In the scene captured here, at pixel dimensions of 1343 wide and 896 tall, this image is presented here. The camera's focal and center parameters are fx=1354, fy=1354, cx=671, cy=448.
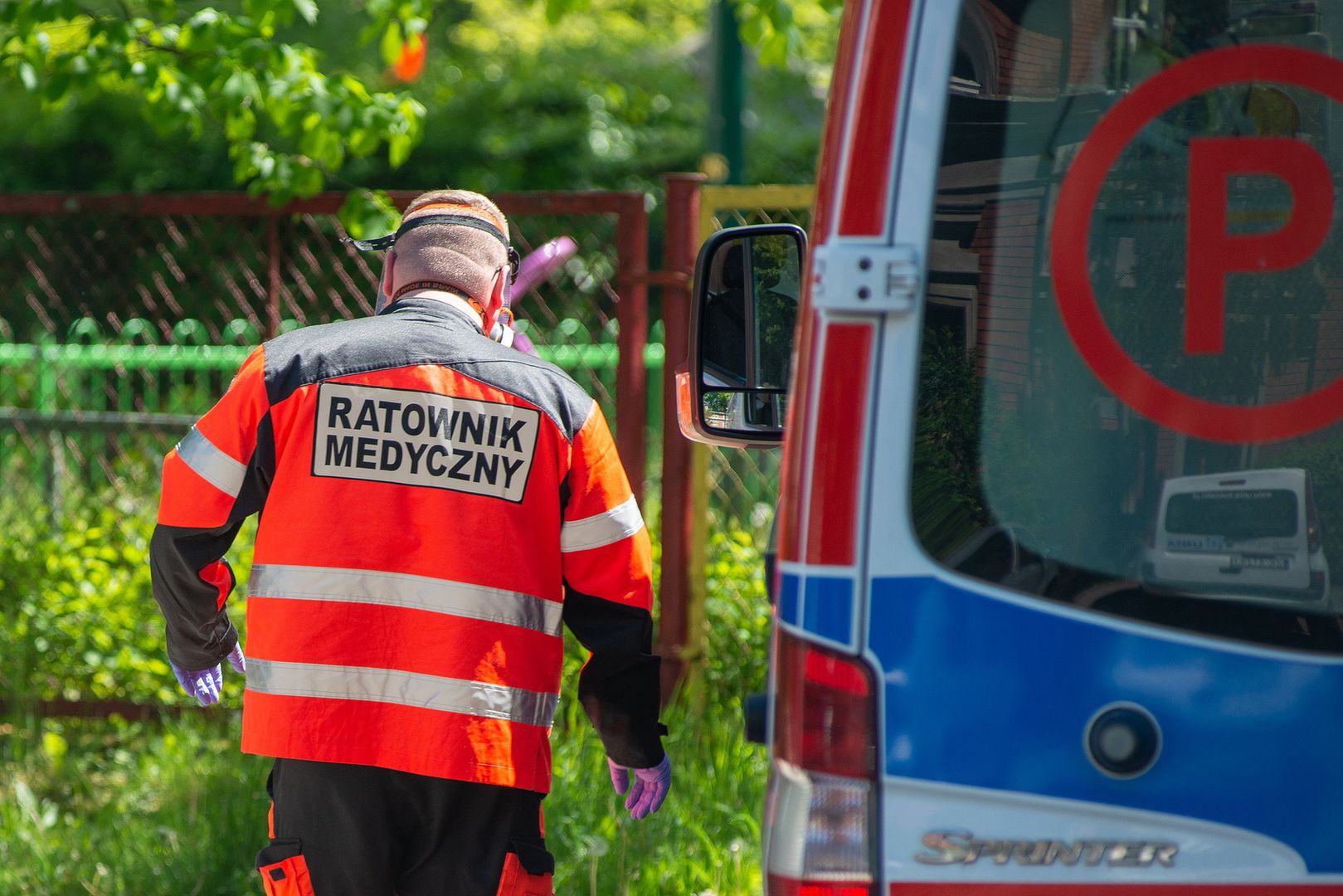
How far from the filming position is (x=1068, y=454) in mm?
1599

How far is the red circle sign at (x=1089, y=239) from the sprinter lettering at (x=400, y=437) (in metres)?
1.15

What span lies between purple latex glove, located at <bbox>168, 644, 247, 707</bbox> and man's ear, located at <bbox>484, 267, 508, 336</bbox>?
0.84 m

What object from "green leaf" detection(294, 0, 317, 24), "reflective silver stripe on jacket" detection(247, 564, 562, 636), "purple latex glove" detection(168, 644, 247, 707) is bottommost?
"purple latex glove" detection(168, 644, 247, 707)

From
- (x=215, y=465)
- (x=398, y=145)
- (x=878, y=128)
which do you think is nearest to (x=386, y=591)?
(x=215, y=465)

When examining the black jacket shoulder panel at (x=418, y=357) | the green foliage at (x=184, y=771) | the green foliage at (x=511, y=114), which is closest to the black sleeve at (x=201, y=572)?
the black jacket shoulder panel at (x=418, y=357)

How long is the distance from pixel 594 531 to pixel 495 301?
0.55 meters

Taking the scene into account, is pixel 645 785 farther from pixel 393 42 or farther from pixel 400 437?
pixel 393 42

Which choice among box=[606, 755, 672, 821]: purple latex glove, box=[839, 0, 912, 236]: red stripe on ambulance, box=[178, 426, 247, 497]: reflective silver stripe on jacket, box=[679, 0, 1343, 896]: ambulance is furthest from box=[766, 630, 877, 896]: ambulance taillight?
box=[178, 426, 247, 497]: reflective silver stripe on jacket

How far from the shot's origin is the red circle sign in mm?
1570

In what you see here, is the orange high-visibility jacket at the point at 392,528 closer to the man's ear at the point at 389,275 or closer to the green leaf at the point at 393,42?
the man's ear at the point at 389,275

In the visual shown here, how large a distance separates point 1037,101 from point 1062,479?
0.45 meters

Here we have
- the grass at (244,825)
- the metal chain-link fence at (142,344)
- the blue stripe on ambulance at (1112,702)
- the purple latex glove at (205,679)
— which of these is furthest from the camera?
the metal chain-link fence at (142,344)

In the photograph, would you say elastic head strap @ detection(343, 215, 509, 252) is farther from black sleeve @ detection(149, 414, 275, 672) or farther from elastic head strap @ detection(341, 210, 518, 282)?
black sleeve @ detection(149, 414, 275, 672)

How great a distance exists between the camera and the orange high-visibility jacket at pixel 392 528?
7.82 ft
